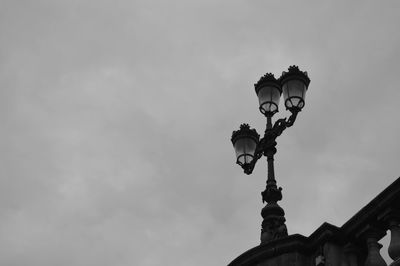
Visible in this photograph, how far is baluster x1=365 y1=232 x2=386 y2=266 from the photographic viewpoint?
7.39m

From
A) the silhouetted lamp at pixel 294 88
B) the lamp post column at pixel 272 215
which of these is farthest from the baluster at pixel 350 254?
the silhouetted lamp at pixel 294 88

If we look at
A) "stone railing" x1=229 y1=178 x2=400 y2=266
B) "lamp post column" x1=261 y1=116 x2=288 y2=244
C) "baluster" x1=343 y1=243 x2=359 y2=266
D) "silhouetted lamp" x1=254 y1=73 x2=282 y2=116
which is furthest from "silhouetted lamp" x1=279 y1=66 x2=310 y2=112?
"baluster" x1=343 y1=243 x2=359 y2=266

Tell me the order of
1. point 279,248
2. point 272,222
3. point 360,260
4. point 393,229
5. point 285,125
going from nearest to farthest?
point 393,229
point 360,260
point 279,248
point 272,222
point 285,125

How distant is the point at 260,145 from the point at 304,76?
1452 mm

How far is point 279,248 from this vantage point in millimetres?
8508

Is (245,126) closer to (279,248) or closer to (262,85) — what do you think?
(262,85)

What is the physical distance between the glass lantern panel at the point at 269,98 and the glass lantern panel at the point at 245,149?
63 cm

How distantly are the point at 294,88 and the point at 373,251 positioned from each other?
5056 millimetres

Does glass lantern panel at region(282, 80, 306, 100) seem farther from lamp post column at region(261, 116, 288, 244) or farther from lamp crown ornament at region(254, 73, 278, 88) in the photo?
lamp post column at region(261, 116, 288, 244)

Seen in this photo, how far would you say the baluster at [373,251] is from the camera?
7389 mm

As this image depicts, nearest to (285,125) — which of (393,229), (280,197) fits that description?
(280,197)

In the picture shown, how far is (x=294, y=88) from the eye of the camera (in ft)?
39.9

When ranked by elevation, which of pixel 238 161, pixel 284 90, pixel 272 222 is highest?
pixel 284 90

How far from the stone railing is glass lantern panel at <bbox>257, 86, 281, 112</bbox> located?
13.1ft
